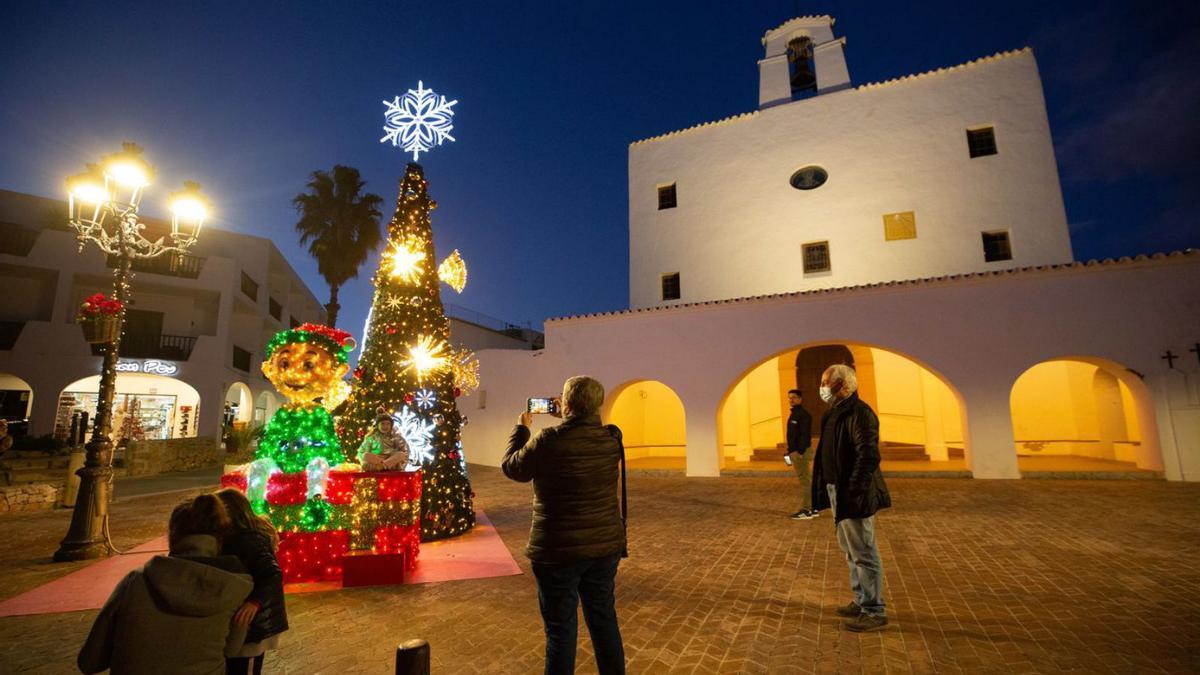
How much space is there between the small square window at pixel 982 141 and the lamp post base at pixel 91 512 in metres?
22.0

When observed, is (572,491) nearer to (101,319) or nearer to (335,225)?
(101,319)

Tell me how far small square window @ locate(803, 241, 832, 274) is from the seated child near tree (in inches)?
579

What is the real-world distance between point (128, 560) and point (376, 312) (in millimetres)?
4122

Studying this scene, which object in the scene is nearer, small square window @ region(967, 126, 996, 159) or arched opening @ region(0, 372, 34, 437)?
small square window @ region(967, 126, 996, 159)

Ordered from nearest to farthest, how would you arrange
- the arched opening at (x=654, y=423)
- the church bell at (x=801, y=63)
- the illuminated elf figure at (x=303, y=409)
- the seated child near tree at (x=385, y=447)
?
the illuminated elf figure at (x=303, y=409) < the seated child near tree at (x=385, y=447) < the arched opening at (x=654, y=423) < the church bell at (x=801, y=63)

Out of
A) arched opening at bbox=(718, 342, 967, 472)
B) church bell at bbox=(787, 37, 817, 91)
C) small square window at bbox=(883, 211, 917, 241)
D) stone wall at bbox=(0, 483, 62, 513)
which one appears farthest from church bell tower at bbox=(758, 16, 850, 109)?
stone wall at bbox=(0, 483, 62, 513)

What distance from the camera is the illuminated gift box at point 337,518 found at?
5.25 meters

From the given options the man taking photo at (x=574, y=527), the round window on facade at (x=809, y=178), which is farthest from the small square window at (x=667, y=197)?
the man taking photo at (x=574, y=527)

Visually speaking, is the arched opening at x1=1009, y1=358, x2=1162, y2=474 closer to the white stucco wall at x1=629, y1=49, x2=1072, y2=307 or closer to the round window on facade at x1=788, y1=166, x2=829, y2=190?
the white stucco wall at x1=629, y1=49, x2=1072, y2=307

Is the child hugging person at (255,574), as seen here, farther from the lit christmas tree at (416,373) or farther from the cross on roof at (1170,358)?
the cross on roof at (1170,358)

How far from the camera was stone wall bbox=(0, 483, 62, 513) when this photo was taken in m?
9.29

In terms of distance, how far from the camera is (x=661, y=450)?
18859 millimetres

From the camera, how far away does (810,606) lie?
4.26m

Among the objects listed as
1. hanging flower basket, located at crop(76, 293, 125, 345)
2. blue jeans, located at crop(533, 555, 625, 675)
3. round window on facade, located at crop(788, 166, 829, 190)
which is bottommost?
blue jeans, located at crop(533, 555, 625, 675)
